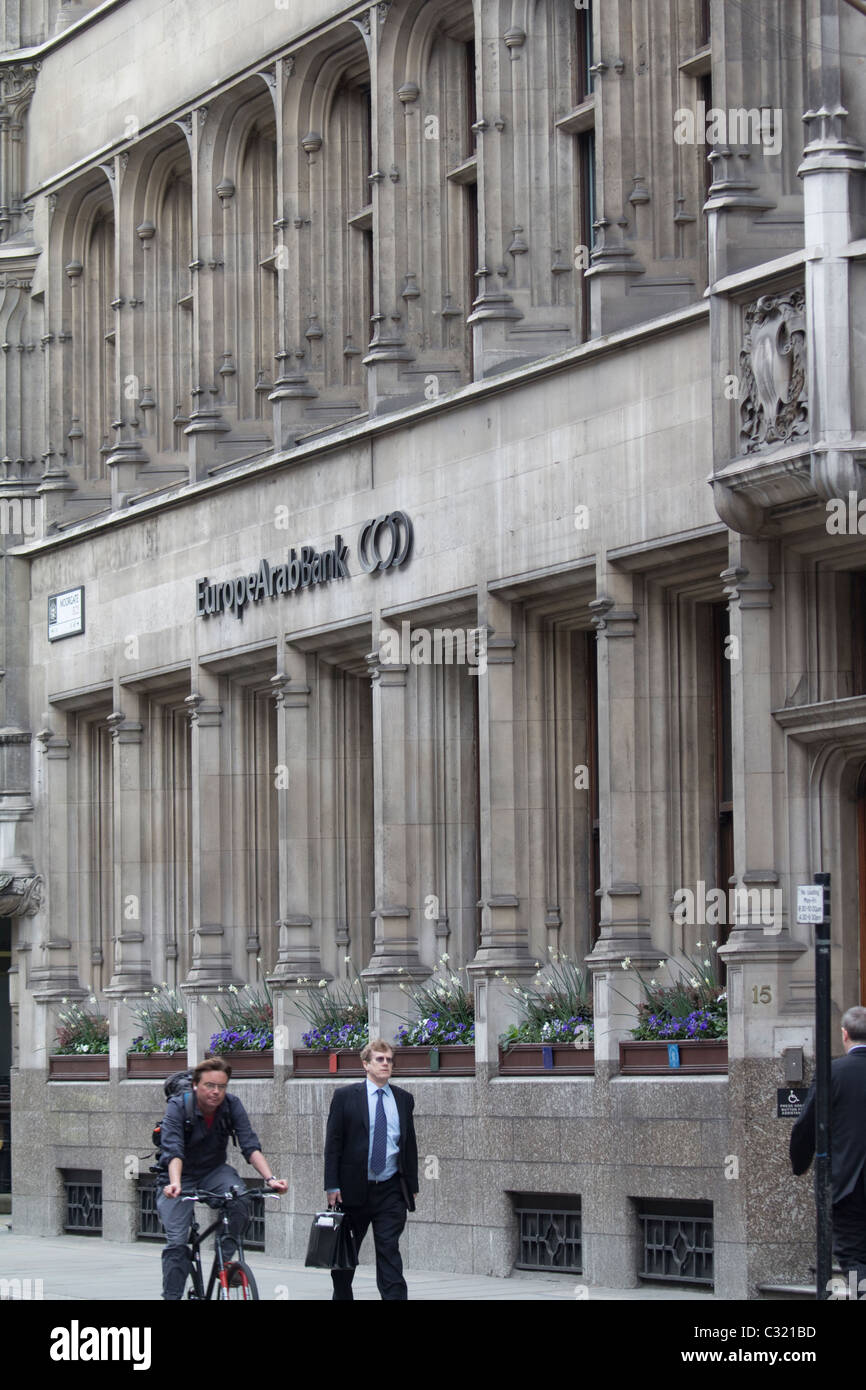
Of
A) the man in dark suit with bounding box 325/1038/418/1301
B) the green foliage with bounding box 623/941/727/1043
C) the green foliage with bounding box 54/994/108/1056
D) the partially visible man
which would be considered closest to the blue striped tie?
the man in dark suit with bounding box 325/1038/418/1301

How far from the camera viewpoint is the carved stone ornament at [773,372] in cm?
2075

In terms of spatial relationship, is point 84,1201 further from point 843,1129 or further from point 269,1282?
point 843,1129

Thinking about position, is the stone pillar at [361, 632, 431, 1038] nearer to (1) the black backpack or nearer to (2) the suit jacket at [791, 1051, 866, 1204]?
(1) the black backpack

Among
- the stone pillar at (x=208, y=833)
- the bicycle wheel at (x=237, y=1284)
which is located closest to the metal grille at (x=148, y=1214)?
the stone pillar at (x=208, y=833)

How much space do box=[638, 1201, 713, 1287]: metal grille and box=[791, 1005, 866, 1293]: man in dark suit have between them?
620cm

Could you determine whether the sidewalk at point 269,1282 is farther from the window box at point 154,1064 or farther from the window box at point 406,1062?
the window box at point 154,1064

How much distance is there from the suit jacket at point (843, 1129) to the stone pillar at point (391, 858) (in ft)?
37.7

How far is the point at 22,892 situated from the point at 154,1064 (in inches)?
165

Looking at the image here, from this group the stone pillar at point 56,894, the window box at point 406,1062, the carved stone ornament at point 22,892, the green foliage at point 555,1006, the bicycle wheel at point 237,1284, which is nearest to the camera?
the bicycle wheel at point 237,1284

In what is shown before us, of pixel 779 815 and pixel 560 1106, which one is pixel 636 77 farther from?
pixel 560 1106

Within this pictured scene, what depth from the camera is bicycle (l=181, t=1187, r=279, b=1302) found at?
58.7ft

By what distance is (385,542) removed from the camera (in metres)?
28.2

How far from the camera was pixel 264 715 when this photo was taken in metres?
32.0
